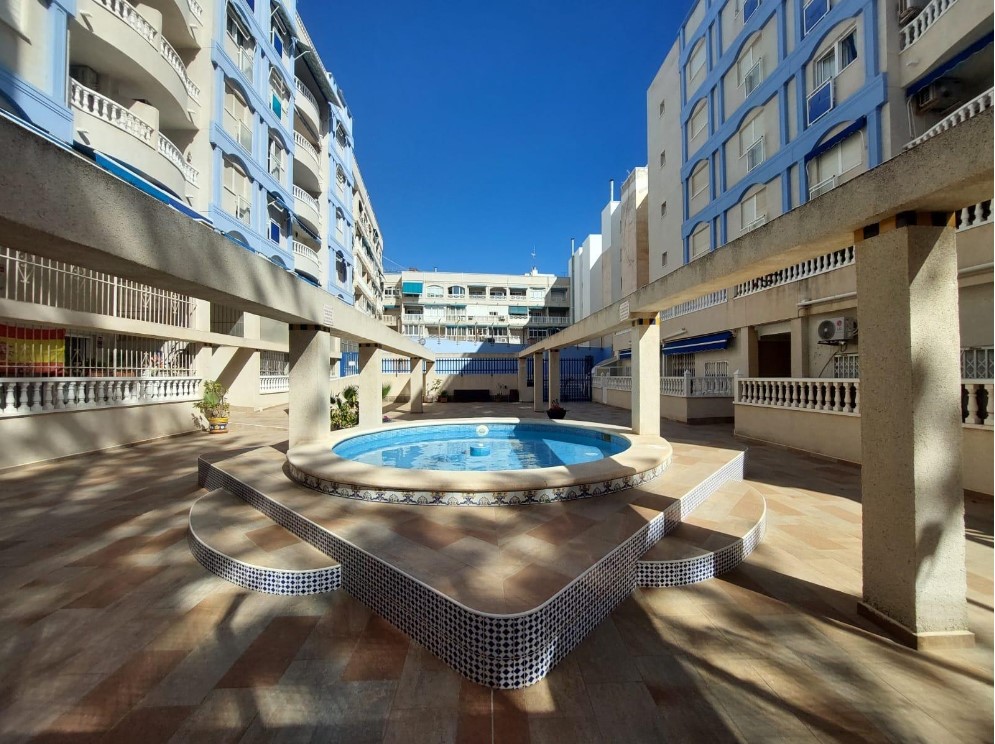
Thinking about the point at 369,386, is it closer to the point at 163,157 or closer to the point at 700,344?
the point at 163,157

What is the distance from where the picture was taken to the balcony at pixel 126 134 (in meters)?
10.0

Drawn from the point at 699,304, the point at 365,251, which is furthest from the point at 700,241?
the point at 365,251

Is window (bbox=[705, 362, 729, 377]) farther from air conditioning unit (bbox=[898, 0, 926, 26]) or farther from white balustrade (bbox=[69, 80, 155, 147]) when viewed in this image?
white balustrade (bbox=[69, 80, 155, 147])

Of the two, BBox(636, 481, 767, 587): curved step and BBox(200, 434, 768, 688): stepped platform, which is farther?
BBox(636, 481, 767, 587): curved step

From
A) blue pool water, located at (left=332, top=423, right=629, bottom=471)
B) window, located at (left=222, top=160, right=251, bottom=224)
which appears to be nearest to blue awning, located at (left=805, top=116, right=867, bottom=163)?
blue pool water, located at (left=332, top=423, right=629, bottom=471)

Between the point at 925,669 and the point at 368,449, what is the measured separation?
29.8 feet

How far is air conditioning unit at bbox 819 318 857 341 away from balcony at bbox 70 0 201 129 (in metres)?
20.6

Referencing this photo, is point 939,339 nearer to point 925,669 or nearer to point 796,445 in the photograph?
point 925,669

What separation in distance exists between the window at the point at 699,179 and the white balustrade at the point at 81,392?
2263cm

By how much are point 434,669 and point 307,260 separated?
74.5ft

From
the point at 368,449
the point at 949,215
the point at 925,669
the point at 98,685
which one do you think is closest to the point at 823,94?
the point at 949,215

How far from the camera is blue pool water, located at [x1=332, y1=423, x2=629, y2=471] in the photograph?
860 cm

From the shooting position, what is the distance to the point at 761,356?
14.6 metres

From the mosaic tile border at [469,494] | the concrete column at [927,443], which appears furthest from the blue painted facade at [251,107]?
the concrete column at [927,443]
